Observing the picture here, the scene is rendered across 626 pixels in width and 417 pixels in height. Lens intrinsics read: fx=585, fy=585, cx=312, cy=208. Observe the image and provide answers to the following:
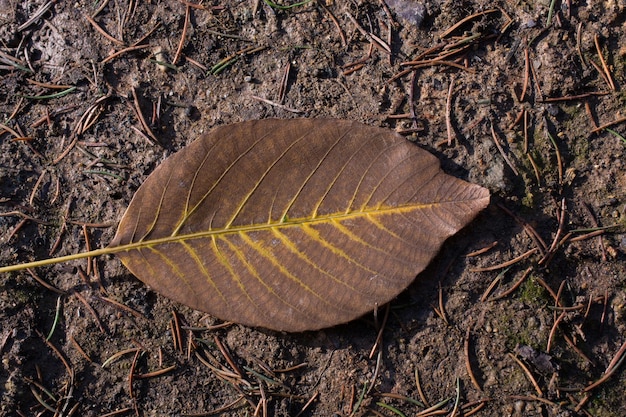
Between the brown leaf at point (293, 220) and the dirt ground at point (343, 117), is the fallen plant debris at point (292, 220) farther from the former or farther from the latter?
the dirt ground at point (343, 117)

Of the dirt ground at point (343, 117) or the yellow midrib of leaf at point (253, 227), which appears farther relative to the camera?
the dirt ground at point (343, 117)

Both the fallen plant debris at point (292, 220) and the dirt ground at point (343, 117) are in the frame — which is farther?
the dirt ground at point (343, 117)

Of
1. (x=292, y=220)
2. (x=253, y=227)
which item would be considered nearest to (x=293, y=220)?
(x=292, y=220)

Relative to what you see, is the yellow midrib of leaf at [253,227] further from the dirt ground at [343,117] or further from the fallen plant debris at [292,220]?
the dirt ground at [343,117]

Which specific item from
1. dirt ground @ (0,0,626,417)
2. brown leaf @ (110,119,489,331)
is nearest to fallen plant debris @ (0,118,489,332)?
brown leaf @ (110,119,489,331)

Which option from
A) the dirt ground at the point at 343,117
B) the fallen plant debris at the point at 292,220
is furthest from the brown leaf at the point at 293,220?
the dirt ground at the point at 343,117

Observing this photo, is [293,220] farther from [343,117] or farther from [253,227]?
[343,117]

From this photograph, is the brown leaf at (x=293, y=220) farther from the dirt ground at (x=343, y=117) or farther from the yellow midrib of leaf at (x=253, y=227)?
the dirt ground at (x=343, y=117)
